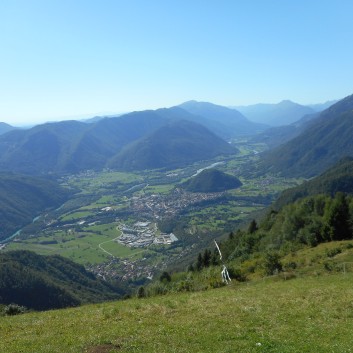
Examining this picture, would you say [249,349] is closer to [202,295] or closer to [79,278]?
[202,295]

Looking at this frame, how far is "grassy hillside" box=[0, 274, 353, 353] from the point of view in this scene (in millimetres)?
18047

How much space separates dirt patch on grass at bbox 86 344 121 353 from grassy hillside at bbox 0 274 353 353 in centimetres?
5

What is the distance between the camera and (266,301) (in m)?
26.1

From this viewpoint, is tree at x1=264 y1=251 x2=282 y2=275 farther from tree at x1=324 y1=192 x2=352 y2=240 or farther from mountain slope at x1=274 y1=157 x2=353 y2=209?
mountain slope at x1=274 y1=157 x2=353 y2=209

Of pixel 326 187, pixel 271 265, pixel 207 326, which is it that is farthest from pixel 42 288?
pixel 326 187

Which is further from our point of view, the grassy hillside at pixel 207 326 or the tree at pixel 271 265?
the tree at pixel 271 265

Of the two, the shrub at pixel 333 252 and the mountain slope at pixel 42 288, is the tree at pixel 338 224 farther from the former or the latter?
the mountain slope at pixel 42 288

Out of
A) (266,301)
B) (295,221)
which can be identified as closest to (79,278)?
(295,221)

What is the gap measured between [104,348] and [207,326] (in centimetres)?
566

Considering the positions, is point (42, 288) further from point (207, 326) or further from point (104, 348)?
point (104, 348)

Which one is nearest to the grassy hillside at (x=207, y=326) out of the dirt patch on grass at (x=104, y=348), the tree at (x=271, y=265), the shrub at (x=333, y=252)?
the dirt patch on grass at (x=104, y=348)

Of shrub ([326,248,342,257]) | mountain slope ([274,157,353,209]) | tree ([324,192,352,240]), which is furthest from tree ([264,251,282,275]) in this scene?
mountain slope ([274,157,353,209])

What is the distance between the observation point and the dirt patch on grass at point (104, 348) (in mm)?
17859

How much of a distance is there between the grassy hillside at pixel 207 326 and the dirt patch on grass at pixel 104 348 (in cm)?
5
